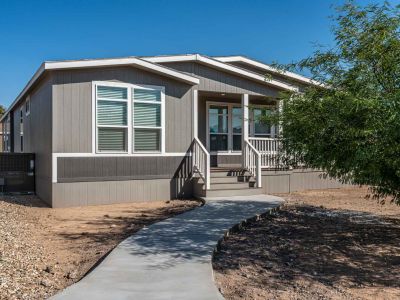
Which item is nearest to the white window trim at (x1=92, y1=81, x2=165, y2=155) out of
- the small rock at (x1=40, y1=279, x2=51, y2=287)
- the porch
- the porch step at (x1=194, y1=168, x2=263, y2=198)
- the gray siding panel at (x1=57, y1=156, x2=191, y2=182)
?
the gray siding panel at (x1=57, y1=156, x2=191, y2=182)

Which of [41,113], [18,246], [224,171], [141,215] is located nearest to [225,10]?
[224,171]

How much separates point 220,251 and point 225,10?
11.1 meters

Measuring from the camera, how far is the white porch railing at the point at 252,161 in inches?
432

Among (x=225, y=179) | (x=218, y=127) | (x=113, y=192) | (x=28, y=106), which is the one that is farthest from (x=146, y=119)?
(x=28, y=106)

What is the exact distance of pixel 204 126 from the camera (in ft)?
43.5

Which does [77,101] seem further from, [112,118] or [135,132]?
[135,132]

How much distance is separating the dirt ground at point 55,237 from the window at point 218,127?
13.2 feet

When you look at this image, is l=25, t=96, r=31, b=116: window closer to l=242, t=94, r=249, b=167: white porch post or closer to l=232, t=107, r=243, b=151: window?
l=232, t=107, r=243, b=151: window

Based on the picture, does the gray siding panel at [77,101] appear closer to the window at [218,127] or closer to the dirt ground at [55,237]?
the dirt ground at [55,237]

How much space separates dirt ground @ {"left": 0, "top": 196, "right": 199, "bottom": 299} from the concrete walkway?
13.6 inches

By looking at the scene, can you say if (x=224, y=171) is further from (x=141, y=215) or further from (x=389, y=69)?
(x=389, y=69)

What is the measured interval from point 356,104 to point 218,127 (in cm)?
909

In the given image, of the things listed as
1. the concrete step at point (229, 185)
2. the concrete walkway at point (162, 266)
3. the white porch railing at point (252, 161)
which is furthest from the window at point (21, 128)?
the concrete walkway at point (162, 266)

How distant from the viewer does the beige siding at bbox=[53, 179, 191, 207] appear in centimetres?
933
